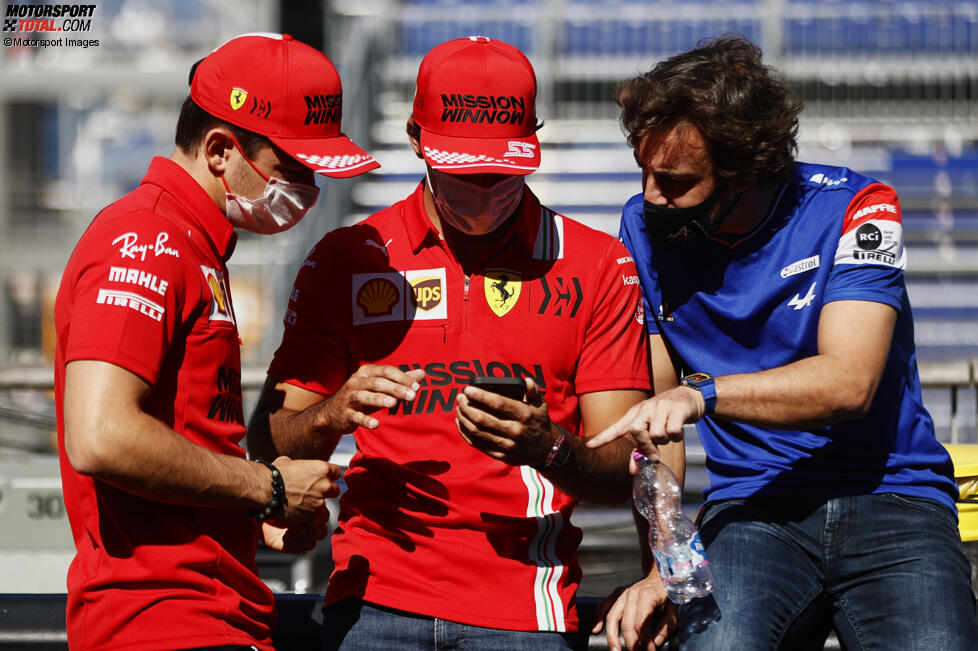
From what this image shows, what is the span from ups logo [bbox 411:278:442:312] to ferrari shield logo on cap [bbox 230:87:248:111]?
644 mm

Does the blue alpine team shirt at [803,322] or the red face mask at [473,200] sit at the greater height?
the red face mask at [473,200]

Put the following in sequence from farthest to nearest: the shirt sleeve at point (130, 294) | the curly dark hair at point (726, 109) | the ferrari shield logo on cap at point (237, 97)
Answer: the curly dark hair at point (726, 109) < the ferrari shield logo on cap at point (237, 97) < the shirt sleeve at point (130, 294)

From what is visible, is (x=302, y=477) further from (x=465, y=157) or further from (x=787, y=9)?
(x=787, y=9)

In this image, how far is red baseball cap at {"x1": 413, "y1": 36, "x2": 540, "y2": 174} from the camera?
2834mm

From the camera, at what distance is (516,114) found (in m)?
2.90

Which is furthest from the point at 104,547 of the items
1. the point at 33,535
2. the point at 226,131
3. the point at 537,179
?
the point at 537,179

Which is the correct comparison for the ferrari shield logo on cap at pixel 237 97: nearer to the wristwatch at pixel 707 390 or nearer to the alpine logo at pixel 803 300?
the wristwatch at pixel 707 390

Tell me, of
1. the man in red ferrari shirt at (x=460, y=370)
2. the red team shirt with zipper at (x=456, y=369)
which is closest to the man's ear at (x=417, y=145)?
the man in red ferrari shirt at (x=460, y=370)

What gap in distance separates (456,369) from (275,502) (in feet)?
2.01

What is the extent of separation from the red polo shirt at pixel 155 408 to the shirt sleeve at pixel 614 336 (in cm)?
90

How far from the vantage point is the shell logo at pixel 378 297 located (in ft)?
9.61

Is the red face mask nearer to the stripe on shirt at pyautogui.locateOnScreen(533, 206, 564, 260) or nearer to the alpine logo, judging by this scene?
the stripe on shirt at pyautogui.locateOnScreen(533, 206, 564, 260)

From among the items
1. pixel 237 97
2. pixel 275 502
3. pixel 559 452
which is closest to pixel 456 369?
pixel 559 452

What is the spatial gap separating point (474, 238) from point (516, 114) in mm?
338
